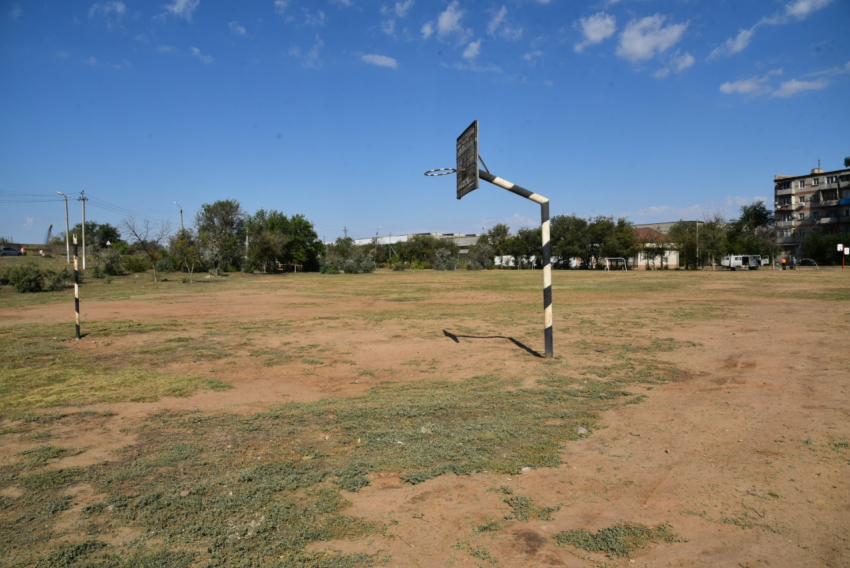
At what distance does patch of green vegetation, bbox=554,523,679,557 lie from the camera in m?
3.54

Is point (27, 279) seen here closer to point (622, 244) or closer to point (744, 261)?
point (622, 244)

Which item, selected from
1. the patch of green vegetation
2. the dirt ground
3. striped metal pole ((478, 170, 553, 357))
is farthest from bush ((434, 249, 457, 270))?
the patch of green vegetation

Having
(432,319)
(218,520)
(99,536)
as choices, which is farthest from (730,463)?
(432,319)

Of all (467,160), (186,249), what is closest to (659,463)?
(467,160)

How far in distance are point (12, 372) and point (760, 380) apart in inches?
503

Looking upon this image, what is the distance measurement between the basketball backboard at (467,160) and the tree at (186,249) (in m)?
38.7

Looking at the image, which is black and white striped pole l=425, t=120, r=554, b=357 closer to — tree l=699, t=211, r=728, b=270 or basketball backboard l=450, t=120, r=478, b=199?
basketball backboard l=450, t=120, r=478, b=199

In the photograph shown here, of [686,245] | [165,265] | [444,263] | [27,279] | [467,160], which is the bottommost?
[444,263]

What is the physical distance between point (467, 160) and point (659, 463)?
6.95 m

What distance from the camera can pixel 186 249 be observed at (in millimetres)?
46719

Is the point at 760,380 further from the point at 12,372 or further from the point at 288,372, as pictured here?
the point at 12,372

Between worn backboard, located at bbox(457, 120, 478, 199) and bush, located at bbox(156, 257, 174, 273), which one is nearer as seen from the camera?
worn backboard, located at bbox(457, 120, 478, 199)

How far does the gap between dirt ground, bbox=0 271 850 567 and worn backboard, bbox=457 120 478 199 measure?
350 centimetres

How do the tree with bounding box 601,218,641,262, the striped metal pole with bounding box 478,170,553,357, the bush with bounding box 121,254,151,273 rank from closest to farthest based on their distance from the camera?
the striped metal pole with bounding box 478,170,553,357 → the bush with bounding box 121,254,151,273 → the tree with bounding box 601,218,641,262
